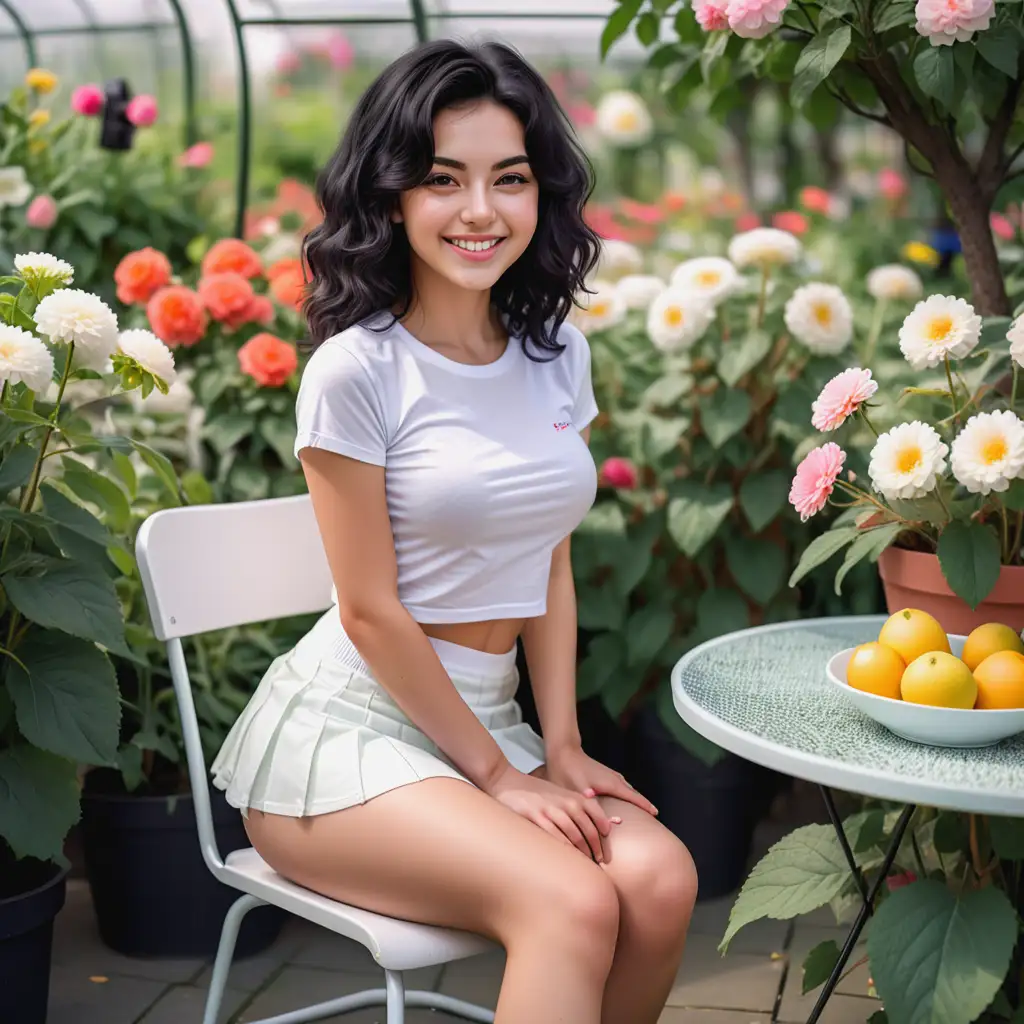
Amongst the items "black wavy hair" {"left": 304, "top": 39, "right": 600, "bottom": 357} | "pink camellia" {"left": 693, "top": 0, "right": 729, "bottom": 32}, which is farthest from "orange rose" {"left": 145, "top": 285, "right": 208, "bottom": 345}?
"pink camellia" {"left": 693, "top": 0, "right": 729, "bottom": 32}

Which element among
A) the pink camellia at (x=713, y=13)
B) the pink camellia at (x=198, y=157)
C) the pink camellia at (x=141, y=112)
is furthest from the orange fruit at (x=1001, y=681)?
the pink camellia at (x=198, y=157)

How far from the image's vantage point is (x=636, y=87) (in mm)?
4227

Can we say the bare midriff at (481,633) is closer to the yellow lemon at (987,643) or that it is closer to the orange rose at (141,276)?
the yellow lemon at (987,643)

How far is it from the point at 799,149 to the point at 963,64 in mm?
→ 5578

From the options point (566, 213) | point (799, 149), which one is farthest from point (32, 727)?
point (799, 149)

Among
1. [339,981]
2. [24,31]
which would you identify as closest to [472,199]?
[339,981]

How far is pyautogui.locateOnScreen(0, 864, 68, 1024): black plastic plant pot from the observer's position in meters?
2.13

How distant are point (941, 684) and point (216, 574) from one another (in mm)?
1016

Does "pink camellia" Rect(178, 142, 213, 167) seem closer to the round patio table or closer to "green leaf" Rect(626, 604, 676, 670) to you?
"green leaf" Rect(626, 604, 676, 670)

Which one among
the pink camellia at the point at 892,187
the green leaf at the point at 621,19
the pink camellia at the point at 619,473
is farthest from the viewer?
the pink camellia at the point at 892,187

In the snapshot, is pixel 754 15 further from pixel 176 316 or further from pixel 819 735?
pixel 176 316

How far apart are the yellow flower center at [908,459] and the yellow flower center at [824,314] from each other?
101cm

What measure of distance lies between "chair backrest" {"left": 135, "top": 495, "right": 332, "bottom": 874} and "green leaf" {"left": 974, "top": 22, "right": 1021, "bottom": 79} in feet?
3.77

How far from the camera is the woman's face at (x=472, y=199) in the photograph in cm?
183
